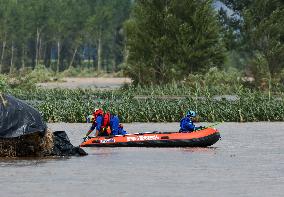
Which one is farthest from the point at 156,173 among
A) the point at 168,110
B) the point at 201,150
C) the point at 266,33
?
the point at 266,33

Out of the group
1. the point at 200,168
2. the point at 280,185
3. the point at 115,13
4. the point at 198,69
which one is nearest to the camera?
the point at 280,185

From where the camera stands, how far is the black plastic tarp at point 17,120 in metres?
28.0

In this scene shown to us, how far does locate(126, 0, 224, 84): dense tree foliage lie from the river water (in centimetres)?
4258

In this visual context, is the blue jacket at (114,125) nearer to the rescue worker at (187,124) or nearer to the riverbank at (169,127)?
the rescue worker at (187,124)

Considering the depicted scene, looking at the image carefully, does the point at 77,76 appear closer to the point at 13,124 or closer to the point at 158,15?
the point at 158,15

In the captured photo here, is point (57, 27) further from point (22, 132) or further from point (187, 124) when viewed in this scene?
point (22, 132)

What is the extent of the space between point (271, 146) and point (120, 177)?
1092 centimetres

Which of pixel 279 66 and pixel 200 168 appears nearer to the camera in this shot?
pixel 200 168

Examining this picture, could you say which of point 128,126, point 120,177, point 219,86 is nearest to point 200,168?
point 120,177

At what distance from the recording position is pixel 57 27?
153500 millimetres

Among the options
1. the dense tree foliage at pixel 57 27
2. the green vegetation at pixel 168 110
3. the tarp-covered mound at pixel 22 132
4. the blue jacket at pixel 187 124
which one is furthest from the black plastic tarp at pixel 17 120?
the dense tree foliage at pixel 57 27

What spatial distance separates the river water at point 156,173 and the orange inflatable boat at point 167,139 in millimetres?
304

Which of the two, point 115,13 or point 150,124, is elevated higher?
point 115,13

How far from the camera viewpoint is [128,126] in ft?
140
